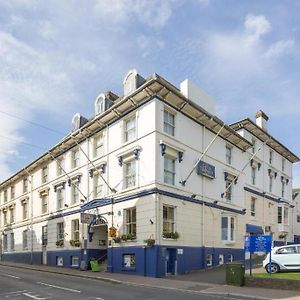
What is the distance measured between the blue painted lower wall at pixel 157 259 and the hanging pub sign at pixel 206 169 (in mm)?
5171

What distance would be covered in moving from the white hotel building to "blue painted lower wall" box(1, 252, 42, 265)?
0.69 ft

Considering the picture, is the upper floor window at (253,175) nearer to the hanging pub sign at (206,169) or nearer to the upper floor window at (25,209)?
the hanging pub sign at (206,169)

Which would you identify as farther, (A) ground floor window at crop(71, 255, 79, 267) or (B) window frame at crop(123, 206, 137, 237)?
(A) ground floor window at crop(71, 255, 79, 267)

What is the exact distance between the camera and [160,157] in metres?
26.2

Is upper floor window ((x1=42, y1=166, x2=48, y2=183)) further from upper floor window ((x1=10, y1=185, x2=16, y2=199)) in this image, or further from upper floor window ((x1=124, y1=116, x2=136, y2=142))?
upper floor window ((x1=124, y1=116, x2=136, y2=142))

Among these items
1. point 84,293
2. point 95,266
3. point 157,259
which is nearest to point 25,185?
point 95,266

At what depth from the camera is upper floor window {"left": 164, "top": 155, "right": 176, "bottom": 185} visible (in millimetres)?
26911

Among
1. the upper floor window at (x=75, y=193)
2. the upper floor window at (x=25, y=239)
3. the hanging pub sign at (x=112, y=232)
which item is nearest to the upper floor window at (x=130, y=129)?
the hanging pub sign at (x=112, y=232)

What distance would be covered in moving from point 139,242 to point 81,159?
11.2m

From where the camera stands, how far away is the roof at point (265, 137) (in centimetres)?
3844

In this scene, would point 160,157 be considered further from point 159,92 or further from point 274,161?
point 274,161

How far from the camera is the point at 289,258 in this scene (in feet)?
70.8

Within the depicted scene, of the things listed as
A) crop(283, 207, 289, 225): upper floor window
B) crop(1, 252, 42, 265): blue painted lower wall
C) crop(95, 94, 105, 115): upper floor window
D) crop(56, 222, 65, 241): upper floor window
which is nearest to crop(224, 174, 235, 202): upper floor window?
crop(95, 94, 105, 115): upper floor window

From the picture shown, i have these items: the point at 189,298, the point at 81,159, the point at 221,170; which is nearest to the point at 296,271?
the point at 189,298
